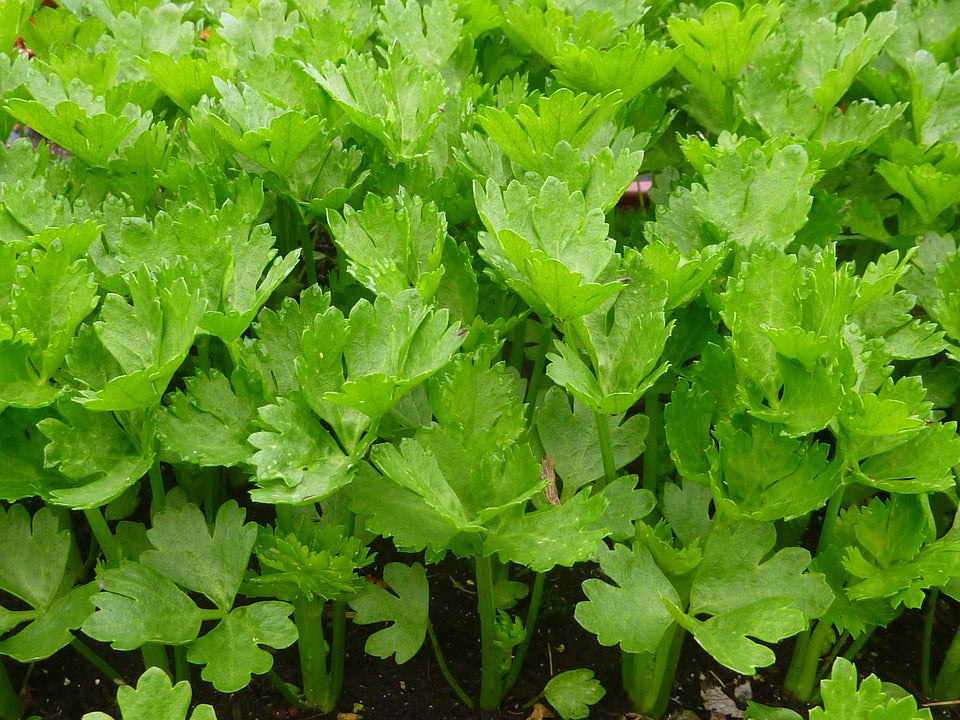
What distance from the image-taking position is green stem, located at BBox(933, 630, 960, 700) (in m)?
1.19

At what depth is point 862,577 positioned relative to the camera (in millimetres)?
1026

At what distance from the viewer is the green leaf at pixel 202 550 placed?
1024 mm

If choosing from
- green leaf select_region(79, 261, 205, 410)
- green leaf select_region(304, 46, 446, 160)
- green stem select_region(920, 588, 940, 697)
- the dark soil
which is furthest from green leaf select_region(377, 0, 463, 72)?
green stem select_region(920, 588, 940, 697)

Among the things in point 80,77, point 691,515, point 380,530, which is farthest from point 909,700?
point 80,77

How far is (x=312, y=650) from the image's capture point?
1.12 meters

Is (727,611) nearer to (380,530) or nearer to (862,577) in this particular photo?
(862,577)

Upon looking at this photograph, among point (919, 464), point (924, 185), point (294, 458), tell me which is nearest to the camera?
point (294, 458)

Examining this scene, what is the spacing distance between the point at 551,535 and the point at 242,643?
35 cm

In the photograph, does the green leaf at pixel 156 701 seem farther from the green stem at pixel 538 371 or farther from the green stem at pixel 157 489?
the green stem at pixel 538 371

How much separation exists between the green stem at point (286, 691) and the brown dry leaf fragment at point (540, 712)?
286mm

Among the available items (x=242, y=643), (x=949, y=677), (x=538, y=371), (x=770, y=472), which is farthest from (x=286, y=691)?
(x=949, y=677)

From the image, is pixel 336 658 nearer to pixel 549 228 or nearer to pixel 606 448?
pixel 606 448

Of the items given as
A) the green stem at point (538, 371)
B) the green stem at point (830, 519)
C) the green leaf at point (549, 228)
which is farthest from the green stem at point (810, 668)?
the green leaf at point (549, 228)

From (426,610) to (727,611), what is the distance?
0.37 meters
